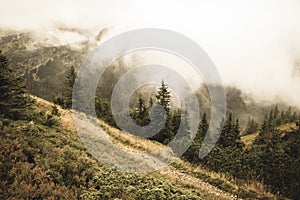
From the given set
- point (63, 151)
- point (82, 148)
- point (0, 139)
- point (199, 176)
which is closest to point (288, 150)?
point (199, 176)

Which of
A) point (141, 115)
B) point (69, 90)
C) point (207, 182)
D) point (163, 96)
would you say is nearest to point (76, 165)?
point (207, 182)

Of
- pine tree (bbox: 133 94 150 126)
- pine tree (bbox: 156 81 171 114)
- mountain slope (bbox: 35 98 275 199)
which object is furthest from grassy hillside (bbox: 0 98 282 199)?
pine tree (bbox: 156 81 171 114)

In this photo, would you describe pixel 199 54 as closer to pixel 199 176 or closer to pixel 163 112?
pixel 199 176

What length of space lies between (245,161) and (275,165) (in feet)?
7.74

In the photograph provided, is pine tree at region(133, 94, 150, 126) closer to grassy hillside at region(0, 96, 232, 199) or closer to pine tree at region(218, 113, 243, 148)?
pine tree at region(218, 113, 243, 148)

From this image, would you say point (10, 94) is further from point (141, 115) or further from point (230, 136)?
point (230, 136)

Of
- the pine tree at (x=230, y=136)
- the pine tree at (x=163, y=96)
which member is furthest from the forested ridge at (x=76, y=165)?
the pine tree at (x=163, y=96)

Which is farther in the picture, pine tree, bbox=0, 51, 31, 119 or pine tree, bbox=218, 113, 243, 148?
pine tree, bbox=218, 113, 243, 148

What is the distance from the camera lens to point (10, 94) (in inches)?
687

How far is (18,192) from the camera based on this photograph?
891 centimetres

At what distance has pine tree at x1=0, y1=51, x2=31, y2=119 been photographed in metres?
16.8

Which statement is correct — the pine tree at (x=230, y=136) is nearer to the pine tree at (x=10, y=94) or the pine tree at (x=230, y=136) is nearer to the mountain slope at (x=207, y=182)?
the mountain slope at (x=207, y=182)

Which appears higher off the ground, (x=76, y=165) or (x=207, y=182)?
(x=76, y=165)

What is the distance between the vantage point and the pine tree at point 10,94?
16781 mm
